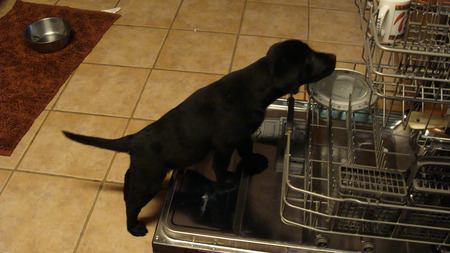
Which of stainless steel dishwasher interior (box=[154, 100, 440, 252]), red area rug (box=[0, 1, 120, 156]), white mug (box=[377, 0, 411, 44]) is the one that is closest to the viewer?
white mug (box=[377, 0, 411, 44])

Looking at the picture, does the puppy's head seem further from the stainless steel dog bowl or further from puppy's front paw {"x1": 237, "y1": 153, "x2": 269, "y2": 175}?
the stainless steel dog bowl

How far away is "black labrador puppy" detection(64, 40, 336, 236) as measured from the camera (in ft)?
3.65

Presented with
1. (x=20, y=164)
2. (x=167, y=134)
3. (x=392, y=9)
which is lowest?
(x=20, y=164)

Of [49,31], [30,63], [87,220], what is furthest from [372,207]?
[49,31]

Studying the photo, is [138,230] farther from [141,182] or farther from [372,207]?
[372,207]

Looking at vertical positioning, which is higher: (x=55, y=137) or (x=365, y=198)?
(x=365, y=198)

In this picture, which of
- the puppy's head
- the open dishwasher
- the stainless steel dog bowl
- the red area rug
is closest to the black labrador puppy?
the puppy's head

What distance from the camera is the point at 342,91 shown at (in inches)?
52.1

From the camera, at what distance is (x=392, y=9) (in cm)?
104

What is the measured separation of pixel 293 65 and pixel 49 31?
152 centimetres

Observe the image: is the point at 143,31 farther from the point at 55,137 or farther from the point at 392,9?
the point at 392,9

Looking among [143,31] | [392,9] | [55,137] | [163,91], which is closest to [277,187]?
[392,9]

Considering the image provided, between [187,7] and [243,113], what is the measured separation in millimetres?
1350

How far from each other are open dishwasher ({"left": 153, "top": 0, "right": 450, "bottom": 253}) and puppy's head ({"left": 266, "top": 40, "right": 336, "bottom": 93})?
138mm
